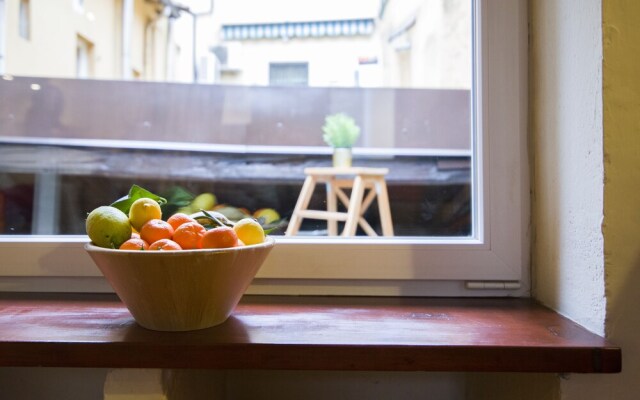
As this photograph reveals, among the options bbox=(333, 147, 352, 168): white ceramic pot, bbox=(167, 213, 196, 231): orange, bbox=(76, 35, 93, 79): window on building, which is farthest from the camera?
bbox=(76, 35, 93, 79): window on building

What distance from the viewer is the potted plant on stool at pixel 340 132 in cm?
224

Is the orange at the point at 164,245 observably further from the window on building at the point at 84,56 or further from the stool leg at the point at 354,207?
the window on building at the point at 84,56

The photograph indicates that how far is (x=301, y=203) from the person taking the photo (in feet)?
3.64

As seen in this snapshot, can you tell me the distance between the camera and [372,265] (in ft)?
2.30

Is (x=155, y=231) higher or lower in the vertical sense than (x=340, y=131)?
lower

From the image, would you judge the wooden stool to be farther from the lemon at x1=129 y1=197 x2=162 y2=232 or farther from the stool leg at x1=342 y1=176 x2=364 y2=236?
the lemon at x1=129 y1=197 x2=162 y2=232

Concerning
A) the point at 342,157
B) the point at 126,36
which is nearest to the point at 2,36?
the point at 342,157

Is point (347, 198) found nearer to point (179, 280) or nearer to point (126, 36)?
point (179, 280)

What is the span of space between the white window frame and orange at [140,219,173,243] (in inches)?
8.1

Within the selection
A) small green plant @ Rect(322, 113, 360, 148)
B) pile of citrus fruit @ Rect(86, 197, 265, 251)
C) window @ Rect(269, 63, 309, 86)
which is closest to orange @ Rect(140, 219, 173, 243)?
pile of citrus fruit @ Rect(86, 197, 265, 251)

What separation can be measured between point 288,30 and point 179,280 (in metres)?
2.94

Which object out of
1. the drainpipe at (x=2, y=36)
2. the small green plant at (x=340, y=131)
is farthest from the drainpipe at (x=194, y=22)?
the drainpipe at (x=2, y=36)

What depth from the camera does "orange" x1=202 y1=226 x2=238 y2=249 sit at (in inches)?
19.7

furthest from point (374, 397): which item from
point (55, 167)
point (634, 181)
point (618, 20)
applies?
point (55, 167)
